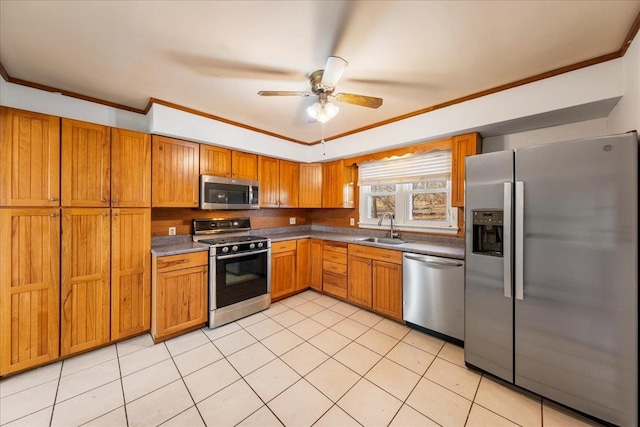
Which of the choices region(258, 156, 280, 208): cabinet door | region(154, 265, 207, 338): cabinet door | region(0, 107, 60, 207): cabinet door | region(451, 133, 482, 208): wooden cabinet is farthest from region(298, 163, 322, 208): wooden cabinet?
region(0, 107, 60, 207): cabinet door

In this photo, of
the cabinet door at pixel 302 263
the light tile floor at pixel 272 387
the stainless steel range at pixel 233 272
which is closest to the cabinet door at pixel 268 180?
the stainless steel range at pixel 233 272

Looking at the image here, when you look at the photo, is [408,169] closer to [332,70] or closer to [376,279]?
[376,279]

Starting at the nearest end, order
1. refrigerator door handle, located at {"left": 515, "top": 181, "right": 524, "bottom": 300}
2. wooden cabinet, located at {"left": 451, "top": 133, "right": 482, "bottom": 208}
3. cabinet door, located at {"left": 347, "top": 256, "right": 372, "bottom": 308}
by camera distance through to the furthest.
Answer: refrigerator door handle, located at {"left": 515, "top": 181, "right": 524, "bottom": 300} < wooden cabinet, located at {"left": 451, "top": 133, "right": 482, "bottom": 208} < cabinet door, located at {"left": 347, "top": 256, "right": 372, "bottom": 308}

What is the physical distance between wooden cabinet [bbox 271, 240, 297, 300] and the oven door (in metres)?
0.18

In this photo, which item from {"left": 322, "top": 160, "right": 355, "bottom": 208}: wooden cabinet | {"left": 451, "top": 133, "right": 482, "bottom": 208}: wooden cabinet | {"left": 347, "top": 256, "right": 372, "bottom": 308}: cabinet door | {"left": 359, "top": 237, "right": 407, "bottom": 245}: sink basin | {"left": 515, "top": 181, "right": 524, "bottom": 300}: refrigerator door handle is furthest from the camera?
{"left": 322, "top": 160, "right": 355, "bottom": 208}: wooden cabinet

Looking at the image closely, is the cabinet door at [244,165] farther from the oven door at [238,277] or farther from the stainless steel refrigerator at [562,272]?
the stainless steel refrigerator at [562,272]

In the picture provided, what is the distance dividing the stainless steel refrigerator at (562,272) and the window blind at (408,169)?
3.53 feet

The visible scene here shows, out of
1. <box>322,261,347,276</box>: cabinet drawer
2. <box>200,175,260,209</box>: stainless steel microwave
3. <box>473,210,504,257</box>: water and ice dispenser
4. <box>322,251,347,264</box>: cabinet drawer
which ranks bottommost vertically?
<box>322,261,347,276</box>: cabinet drawer

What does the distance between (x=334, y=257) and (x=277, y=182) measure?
5.02ft

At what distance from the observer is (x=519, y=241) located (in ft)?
5.72

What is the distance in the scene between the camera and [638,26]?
151cm

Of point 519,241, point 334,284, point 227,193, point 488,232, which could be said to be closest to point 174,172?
point 227,193

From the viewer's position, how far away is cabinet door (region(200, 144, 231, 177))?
3.04m

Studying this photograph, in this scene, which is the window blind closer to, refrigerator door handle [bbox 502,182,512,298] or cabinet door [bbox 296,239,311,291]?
refrigerator door handle [bbox 502,182,512,298]
